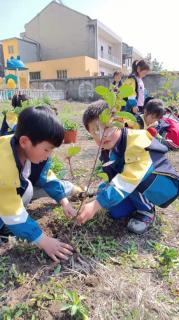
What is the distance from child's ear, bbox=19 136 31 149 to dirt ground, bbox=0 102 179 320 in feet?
1.85

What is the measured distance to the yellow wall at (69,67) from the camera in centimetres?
2539

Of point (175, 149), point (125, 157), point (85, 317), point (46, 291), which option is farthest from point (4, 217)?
point (175, 149)

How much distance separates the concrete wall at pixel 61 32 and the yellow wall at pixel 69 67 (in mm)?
2206

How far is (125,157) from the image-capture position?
1.88 metres

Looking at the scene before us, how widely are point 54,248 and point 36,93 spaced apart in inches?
617

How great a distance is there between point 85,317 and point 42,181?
40.5 inches

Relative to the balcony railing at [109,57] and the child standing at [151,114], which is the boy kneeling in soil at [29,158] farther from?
the balcony railing at [109,57]

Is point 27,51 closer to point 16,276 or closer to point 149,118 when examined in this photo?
point 149,118

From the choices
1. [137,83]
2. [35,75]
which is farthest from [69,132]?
[35,75]

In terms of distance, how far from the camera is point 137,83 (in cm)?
471

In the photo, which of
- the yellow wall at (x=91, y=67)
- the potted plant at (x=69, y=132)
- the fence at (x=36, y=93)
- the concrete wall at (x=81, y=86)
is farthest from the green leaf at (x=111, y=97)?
the yellow wall at (x=91, y=67)

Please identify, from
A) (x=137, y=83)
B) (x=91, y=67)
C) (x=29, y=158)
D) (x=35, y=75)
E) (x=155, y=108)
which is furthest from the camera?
(x=35, y=75)

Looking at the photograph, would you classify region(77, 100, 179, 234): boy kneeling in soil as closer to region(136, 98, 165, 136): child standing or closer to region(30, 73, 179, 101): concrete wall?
region(136, 98, 165, 136): child standing

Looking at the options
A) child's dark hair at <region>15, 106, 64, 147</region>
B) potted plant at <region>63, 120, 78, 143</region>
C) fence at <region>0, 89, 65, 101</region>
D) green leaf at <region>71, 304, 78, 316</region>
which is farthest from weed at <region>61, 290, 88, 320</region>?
fence at <region>0, 89, 65, 101</region>
